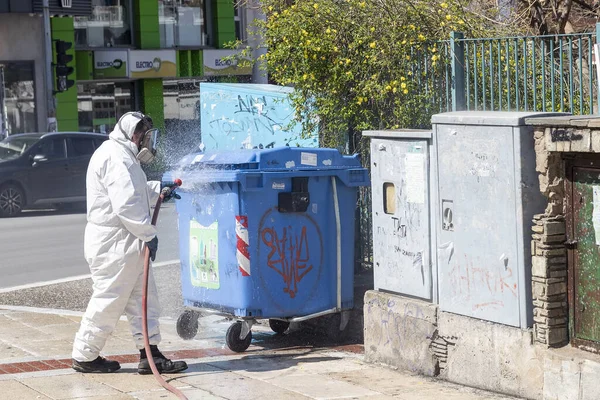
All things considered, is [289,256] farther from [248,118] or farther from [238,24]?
[238,24]

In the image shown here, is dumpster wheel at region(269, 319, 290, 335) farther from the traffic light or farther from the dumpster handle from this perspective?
the traffic light

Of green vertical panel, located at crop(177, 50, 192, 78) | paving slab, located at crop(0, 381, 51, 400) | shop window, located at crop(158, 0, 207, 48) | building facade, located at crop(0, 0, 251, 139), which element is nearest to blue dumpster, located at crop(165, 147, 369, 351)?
paving slab, located at crop(0, 381, 51, 400)

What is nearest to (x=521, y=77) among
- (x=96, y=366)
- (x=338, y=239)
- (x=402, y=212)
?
(x=402, y=212)

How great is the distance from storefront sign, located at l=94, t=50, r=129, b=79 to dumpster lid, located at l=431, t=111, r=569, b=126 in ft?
90.8

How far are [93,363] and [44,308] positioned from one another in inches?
124

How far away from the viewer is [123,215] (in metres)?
7.14

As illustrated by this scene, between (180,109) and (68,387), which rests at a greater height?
(180,109)

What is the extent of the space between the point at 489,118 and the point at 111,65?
28.3 metres

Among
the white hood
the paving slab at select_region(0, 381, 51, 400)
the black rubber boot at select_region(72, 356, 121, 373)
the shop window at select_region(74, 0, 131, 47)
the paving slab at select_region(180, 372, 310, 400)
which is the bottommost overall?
the paving slab at select_region(180, 372, 310, 400)

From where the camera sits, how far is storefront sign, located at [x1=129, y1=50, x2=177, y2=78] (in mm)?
34250

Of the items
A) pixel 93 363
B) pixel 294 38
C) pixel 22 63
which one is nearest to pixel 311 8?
pixel 294 38

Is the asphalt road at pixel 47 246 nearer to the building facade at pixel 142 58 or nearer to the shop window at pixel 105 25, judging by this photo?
the building facade at pixel 142 58

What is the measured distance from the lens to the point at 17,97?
101ft

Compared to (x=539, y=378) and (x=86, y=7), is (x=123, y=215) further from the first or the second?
(x=86, y=7)
